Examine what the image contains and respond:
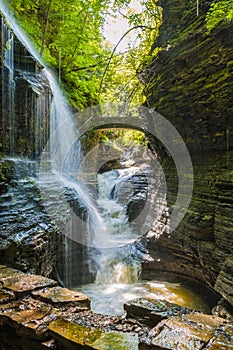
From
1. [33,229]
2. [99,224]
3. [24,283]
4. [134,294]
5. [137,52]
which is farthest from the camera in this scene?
[137,52]

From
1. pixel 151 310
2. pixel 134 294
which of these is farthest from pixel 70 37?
pixel 151 310

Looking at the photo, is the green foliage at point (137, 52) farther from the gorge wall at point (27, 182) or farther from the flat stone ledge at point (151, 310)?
the flat stone ledge at point (151, 310)

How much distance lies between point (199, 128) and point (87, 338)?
5904 millimetres

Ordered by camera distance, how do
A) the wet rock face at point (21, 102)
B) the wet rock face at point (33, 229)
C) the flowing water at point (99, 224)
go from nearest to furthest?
the wet rock face at point (33, 229) → the wet rock face at point (21, 102) → the flowing water at point (99, 224)

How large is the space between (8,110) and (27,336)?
5.83 metres

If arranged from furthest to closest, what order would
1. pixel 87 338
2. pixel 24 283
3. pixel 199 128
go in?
pixel 199 128 < pixel 24 283 < pixel 87 338

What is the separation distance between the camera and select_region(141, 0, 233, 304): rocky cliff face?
5352 mm

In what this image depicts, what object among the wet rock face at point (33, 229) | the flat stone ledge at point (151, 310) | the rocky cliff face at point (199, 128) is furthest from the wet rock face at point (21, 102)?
the flat stone ledge at point (151, 310)

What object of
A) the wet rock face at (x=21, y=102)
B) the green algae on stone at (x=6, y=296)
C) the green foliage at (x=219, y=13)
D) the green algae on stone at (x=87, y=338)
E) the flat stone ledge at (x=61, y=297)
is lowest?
the flat stone ledge at (x=61, y=297)

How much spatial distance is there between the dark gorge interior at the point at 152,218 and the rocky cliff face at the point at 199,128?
0.03 meters

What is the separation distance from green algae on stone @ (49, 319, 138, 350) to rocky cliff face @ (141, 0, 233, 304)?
12.2 feet

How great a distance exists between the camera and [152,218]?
10258 mm

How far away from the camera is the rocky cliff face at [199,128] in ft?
17.6

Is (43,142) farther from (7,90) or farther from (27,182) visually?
(27,182)
